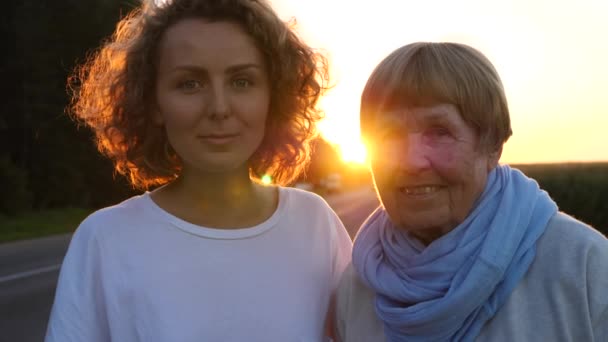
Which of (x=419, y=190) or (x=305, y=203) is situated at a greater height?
(x=419, y=190)

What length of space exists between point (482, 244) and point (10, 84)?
24.7m

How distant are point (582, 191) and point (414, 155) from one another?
360 inches

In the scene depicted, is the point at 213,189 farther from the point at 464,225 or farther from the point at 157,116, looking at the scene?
the point at 464,225

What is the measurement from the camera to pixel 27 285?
9406mm

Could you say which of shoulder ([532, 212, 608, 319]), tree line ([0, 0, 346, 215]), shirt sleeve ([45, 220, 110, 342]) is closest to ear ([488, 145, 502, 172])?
shoulder ([532, 212, 608, 319])

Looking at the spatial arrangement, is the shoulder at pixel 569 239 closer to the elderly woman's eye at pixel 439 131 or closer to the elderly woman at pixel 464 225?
the elderly woman at pixel 464 225

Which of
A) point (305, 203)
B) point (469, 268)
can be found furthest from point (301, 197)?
point (469, 268)

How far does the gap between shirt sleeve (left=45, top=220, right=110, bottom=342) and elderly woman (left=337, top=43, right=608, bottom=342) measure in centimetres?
89

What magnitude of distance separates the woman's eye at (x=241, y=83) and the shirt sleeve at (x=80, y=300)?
0.70m

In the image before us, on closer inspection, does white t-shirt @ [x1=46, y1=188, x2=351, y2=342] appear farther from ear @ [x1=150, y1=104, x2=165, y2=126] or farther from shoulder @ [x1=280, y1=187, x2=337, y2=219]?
ear @ [x1=150, y1=104, x2=165, y2=126]

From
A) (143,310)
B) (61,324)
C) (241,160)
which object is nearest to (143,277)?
(143,310)

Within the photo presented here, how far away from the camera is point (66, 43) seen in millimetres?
25500

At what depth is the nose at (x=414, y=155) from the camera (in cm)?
206

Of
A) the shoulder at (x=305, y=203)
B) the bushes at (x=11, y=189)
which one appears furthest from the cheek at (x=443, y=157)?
the bushes at (x=11, y=189)
